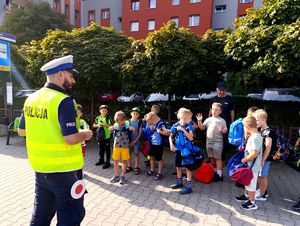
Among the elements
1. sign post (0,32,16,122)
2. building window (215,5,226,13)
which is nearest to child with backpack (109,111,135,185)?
sign post (0,32,16,122)

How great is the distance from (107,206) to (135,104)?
4949mm

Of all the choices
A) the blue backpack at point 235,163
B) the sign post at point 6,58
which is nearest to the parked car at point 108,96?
the sign post at point 6,58

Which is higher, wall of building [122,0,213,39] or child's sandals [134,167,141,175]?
wall of building [122,0,213,39]

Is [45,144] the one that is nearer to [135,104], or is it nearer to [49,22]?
[135,104]

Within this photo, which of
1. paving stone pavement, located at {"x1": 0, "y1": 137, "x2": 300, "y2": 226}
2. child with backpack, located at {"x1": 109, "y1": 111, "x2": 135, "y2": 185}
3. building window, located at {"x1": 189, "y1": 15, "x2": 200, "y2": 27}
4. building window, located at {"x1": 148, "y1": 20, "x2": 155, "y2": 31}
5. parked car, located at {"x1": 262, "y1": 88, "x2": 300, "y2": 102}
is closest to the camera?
paving stone pavement, located at {"x1": 0, "y1": 137, "x2": 300, "y2": 226}

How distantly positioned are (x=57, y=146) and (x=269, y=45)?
5184 mm

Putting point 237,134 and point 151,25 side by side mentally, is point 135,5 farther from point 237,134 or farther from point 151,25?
point 237,134

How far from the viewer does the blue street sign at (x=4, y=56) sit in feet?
29.9

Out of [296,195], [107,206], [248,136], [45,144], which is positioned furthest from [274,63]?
[45,144]

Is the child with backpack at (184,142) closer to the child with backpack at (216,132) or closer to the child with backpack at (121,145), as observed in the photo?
the child with backpack at (216,132)

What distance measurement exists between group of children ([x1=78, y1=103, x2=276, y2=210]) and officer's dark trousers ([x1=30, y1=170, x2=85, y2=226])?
266 cm

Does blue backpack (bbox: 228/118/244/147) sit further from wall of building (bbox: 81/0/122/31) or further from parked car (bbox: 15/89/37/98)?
wall of building (bbox: 81/0/122/31)

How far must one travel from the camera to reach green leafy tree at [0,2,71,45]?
24875 mm

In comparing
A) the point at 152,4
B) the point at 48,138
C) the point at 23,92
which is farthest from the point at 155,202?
the point at 152,4
